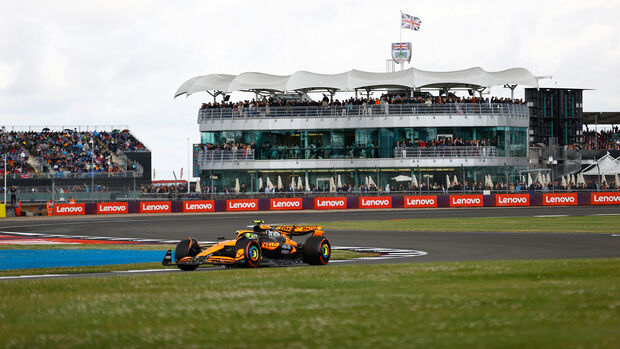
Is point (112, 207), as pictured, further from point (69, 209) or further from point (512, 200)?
point (512, 200)

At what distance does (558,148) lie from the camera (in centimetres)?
8019

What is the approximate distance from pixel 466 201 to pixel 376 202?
748 centimetres

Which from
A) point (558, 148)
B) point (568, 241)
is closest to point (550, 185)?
point (558, 148)

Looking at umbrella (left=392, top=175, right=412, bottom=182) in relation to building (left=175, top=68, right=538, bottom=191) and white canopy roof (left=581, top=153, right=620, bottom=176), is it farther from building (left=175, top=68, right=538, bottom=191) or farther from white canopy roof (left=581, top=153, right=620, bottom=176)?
white canopy roof (left=581, top=153, right=620, bottom=176)

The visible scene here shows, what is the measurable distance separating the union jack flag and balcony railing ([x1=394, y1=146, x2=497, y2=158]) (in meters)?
16.2

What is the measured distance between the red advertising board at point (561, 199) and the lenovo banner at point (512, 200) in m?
1.60

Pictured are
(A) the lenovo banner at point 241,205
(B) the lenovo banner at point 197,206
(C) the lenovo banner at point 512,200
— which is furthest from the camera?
(C) the lenovo banner at point 512,200

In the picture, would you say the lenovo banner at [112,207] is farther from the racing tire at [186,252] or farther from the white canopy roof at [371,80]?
the racing tire at [186,252]

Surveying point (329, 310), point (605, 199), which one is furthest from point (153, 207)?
point (329, 310)

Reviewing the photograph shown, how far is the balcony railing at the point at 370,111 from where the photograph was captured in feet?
235

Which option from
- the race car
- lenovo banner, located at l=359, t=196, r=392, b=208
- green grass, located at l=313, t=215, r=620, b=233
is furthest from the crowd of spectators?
the race car

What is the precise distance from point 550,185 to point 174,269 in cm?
5082

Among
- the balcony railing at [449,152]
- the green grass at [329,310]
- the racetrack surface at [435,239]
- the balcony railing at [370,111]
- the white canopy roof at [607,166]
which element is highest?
the balcony railing at [370,111]

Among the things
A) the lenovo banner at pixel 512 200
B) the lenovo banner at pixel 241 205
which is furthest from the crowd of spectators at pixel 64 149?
the lenovo banner at pixel 512 200
